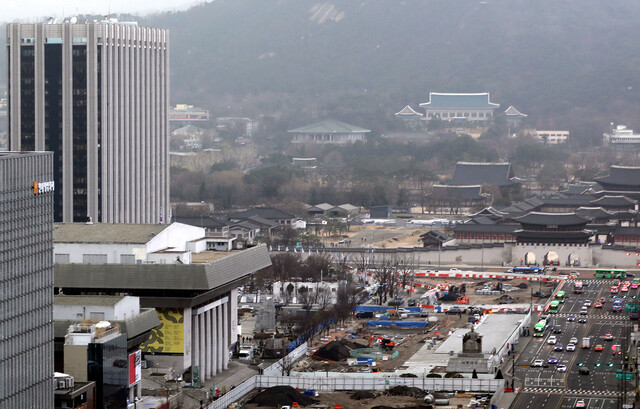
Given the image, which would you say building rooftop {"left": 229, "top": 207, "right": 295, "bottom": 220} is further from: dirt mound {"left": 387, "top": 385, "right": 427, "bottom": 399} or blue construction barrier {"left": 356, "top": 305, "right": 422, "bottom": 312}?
dirt mound {"left": 387, "top": 385, "right": 427, "bottom": 399}

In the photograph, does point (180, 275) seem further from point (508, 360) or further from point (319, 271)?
point (319, 271)

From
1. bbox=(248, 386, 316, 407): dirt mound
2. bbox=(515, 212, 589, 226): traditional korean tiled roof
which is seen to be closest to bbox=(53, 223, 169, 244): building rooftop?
bbox=(248, 386, 316, 407): dirt mound

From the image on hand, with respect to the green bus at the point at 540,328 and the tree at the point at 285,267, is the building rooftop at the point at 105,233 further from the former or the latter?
the tree at the point at 285,267

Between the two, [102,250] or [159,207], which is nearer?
[102,250]

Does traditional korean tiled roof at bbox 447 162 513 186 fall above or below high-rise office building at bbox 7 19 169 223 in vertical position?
below

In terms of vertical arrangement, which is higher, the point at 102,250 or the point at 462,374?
the point at 102,250

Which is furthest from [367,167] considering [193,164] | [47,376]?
[47,376]
